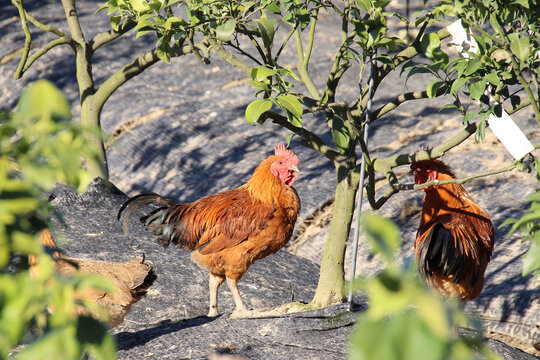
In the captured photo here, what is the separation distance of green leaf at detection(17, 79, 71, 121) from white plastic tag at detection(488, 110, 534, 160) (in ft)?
7.60

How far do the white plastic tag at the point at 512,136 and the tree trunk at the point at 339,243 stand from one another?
0.92 meters

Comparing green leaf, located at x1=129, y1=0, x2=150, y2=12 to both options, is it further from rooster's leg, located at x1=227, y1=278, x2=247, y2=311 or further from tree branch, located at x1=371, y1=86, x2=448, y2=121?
rooster's leg, located at x1=227, y1=278, x2=247, y2=311

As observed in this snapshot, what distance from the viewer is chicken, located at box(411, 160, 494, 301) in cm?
322

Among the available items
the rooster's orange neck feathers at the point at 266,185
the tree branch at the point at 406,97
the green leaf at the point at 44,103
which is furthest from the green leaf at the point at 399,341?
the rooster's orange neck feathers at the point at 266,185

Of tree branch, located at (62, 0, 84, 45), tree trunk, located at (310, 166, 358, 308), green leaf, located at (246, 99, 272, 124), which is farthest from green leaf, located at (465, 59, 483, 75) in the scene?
tree branch, located at (62, 0, 84, 45)

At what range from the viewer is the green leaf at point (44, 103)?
0.74 metres

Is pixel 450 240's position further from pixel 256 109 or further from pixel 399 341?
pixel 399 341

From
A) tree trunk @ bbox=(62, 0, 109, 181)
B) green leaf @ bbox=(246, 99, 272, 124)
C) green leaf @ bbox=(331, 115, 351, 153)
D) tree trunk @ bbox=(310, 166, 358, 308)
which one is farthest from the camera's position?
tree trunk @ bbox=(62, 0, 109, 181)

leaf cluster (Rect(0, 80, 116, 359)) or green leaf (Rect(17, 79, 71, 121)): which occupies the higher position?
green leaf (Rect(17, 79, 71, 121))

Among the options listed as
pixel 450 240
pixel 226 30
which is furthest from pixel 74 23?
pixel 450 240

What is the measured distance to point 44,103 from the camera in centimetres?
74

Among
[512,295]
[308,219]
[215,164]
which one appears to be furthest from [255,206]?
[215,164]

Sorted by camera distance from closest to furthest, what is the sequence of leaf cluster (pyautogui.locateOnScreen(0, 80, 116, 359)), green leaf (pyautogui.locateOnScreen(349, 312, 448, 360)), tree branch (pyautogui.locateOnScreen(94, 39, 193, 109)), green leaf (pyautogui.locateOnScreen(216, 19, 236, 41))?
green leaf (pyautogui.locateOnScreen(349, 312, 448, 360)) → leaf cluster (pyautogui.locateOnScreen(0, 80, 116, 359)) → green leaf (pyautogui.locateOnScreen(216, 19, 236, 41)) → tree branch (pyautogui.locateOnScreen(94, 39, 193, 109))

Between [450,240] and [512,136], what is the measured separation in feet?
2.46
